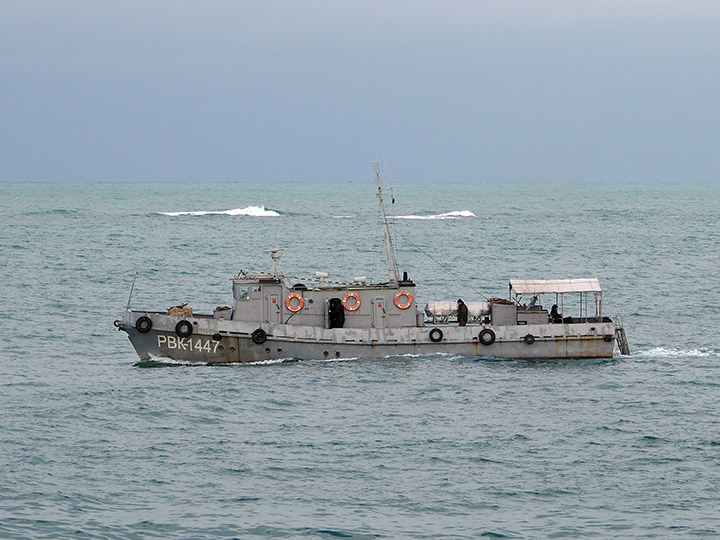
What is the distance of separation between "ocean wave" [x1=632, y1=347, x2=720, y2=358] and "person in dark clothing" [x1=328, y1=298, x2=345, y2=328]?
11177 millimetres

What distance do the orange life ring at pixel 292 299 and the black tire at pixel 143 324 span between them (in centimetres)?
475

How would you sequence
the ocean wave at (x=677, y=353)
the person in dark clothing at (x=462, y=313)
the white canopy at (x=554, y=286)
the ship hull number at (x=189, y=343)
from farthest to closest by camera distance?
the ocean wave at (x=677, y=353) → the person in dark clothing at (x=462, y=313) → the white canopy at (x=554, y=286) → the ship hull number at (x=189, y=343)

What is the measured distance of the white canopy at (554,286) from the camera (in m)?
40.0

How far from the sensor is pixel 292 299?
3972 centimetres

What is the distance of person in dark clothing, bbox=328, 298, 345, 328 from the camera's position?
39500 millimetres

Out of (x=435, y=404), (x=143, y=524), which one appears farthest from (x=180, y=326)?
(x=143, y=524)

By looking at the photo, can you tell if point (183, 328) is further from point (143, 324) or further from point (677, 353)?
point (677, 353)

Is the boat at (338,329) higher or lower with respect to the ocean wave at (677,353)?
higher

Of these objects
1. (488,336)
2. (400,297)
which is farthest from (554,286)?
(400,297)

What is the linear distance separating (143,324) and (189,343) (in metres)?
1.70

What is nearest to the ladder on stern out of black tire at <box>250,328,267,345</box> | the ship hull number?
black tire at <box>250,328,267,345</box>

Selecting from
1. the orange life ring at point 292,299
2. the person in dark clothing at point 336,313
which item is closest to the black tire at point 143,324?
the orange life ring at point 292,299

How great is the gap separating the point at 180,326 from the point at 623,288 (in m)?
34.0

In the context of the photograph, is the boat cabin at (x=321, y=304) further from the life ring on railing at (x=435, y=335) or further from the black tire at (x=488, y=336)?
the black tire at (x=488, y=336)
